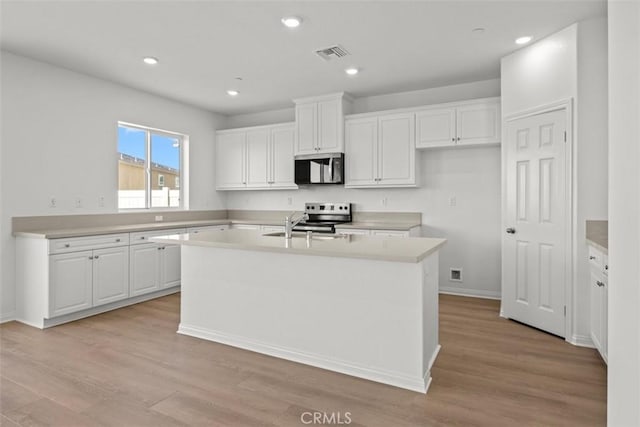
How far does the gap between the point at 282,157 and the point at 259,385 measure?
12.2 ft

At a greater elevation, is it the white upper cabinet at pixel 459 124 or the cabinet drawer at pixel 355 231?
the white upper cabinet at pixel 459 124

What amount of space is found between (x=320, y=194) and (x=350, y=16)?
9.59 feet

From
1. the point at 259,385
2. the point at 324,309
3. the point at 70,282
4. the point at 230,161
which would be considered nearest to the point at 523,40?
the point at 324,309

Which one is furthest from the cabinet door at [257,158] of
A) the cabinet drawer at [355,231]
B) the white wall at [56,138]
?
the cabinet drawer at [355,231]

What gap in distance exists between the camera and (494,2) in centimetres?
275

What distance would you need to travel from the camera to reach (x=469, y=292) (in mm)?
4633

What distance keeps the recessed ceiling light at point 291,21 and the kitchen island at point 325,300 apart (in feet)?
5.78

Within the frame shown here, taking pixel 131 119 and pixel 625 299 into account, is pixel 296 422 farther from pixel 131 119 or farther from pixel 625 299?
pixel 131 119

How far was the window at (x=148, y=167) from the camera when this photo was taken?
4805 millimetres

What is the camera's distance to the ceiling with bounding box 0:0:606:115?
2814 mm

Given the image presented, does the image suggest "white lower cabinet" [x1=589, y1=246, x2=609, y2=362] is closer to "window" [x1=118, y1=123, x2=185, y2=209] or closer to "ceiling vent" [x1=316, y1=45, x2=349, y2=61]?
"ceiling vent" [x1=316, y1=45, x2=349, y2=61]

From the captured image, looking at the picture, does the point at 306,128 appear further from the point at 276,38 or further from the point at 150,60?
the point at 150,60

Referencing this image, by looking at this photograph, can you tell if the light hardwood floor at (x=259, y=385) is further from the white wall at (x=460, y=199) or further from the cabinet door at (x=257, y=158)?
the cabinet door at (x=257, y=158)

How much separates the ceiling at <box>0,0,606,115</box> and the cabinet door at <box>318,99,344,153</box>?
35 cm
